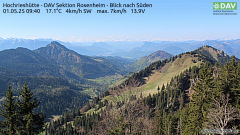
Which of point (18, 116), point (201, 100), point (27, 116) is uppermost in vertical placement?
point (27, 116)

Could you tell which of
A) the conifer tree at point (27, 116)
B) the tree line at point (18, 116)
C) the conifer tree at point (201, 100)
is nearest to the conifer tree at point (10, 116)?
the tree line at point (18, 116)

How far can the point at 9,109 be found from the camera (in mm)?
23375

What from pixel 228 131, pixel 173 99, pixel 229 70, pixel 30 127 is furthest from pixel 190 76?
pixel 30 127

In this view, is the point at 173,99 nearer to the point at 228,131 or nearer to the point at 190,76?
the point at 190,76

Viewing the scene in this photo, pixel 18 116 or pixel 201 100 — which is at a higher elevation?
pixel 18 116

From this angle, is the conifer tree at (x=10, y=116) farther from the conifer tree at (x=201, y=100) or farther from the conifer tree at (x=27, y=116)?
the conifer tree at (x=201, y=100)

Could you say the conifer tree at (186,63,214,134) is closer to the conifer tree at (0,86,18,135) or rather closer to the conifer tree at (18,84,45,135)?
the conifer tree at (18,84,45,135)

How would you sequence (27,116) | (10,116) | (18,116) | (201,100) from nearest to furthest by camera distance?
(10,116)
(27,116)
(18,116)
(201,100)

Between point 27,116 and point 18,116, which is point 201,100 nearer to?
point 27,116

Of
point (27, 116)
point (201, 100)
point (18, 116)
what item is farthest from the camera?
point (201, 100)

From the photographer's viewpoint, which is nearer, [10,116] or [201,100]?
[10,116]

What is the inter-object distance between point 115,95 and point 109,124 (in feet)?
22.1

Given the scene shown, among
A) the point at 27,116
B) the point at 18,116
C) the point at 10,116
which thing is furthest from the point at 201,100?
the point at 10,116

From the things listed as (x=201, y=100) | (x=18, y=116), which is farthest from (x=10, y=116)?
(x=201, y=100)
